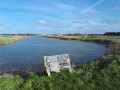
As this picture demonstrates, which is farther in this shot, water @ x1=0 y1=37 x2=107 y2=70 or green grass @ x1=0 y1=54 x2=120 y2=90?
water @ x1=0 y1=37 x2=107 y2=70

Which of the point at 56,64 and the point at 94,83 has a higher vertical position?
the point at 56,64

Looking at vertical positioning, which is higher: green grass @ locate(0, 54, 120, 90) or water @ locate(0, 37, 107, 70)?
green grass @ locate(0, 54, 120, 90)

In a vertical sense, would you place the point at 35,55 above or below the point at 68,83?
below

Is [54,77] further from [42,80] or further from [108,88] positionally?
[108,88]

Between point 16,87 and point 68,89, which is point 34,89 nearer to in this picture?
point 16,87

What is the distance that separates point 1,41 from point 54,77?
4229cm

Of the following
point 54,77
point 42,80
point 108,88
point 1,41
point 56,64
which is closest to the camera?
point 108,88

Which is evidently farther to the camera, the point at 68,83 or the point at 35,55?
the point at 35,55

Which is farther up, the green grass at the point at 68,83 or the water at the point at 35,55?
the green grass at the point at 68,83

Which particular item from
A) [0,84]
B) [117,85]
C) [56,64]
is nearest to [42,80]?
[56,64]

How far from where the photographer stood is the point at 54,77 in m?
6.61

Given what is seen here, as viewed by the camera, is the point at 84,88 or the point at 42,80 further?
the point at 42,80

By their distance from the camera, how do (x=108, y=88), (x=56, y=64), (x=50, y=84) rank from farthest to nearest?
(x=56, y=64)
(x=50, y=84)
(x=108, y=88)

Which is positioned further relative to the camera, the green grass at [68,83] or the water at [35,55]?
the water at [35,55]
